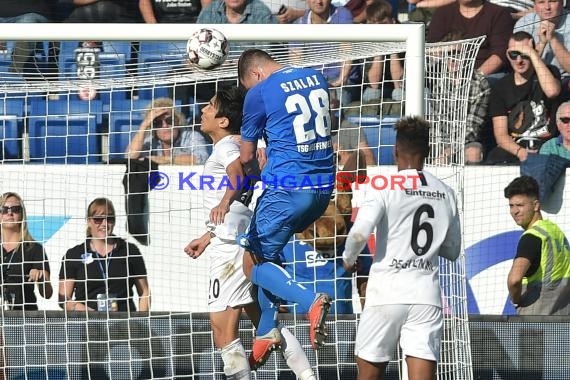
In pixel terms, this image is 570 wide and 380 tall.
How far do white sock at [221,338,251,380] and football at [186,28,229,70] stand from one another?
2028 mm

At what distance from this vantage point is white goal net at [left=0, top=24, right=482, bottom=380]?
8.28 metres

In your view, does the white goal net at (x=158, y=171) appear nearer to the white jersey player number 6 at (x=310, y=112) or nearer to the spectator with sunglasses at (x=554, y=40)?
the white jersey player number 6 at (x=310, y=112)

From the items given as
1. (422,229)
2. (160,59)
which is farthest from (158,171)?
(422,229)

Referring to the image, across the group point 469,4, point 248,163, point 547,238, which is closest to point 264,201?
point 248,163

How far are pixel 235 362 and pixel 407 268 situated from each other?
1.78 meters

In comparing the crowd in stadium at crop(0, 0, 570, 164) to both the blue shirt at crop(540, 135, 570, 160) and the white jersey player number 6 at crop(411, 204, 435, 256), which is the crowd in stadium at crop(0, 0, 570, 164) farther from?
the white jersey player number 6 at crop(411, 204, 435, 256)

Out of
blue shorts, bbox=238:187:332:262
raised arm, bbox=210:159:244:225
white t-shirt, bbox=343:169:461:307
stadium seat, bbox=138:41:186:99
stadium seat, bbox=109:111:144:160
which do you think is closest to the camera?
white t-shirt, bbox=343:169:461:307

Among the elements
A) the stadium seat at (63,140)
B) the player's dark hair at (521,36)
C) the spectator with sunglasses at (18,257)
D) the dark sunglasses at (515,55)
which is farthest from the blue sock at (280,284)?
the player's dark hair at (521,36)

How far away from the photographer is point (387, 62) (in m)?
9.24

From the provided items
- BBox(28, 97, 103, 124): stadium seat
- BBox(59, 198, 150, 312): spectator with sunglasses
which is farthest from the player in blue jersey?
BBox(28, 97, 103, 124): stadium seat

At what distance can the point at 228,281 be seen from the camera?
762 centimetres

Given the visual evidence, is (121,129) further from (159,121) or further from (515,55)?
(515,55)

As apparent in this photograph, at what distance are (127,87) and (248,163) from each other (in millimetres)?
3026

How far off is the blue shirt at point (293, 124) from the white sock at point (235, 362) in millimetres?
1396
